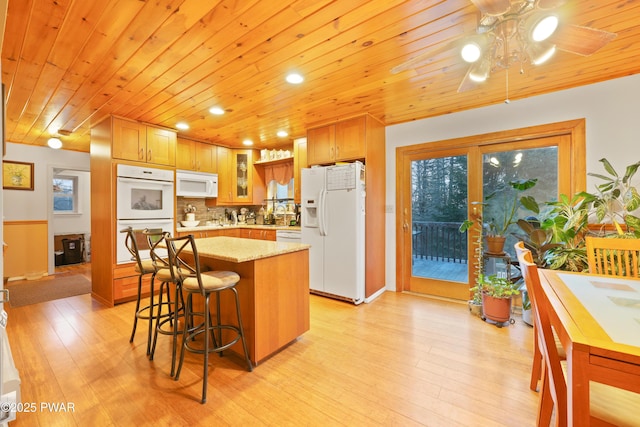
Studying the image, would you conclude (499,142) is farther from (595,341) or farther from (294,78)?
(595,341)

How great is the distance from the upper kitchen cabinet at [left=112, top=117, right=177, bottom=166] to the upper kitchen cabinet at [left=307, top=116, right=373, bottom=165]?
201 cm

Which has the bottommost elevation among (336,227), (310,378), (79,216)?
(310,378)

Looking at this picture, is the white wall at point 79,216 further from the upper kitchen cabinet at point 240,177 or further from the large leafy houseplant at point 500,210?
the large leafy houseplant at point 500,210

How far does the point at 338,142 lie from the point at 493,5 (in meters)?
2.48

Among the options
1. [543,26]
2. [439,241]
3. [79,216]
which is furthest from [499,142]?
[79,216]

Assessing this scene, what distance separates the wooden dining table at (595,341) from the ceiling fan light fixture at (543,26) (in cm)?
126

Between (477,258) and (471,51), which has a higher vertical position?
(471,51)

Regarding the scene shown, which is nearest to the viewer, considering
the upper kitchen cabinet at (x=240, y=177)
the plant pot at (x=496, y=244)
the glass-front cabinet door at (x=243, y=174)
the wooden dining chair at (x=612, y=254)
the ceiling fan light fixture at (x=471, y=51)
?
the ceiling fan light fixture at (x=471, y=51)

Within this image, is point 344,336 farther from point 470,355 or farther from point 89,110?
point 89,110

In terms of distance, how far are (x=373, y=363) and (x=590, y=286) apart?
1.42 m

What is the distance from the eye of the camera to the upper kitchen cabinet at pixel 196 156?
170 inches

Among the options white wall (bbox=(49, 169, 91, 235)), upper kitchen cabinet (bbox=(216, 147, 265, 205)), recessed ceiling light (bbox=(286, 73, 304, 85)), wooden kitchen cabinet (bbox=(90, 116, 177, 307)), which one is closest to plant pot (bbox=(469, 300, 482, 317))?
recessed ceiling light (bbox=(286, 73, 304, 85))

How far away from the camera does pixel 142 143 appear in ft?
11.8

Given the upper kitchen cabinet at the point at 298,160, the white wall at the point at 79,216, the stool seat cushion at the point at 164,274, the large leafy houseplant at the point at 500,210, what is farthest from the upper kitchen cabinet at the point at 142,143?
the large leafy houseplant at the point at 500,210
